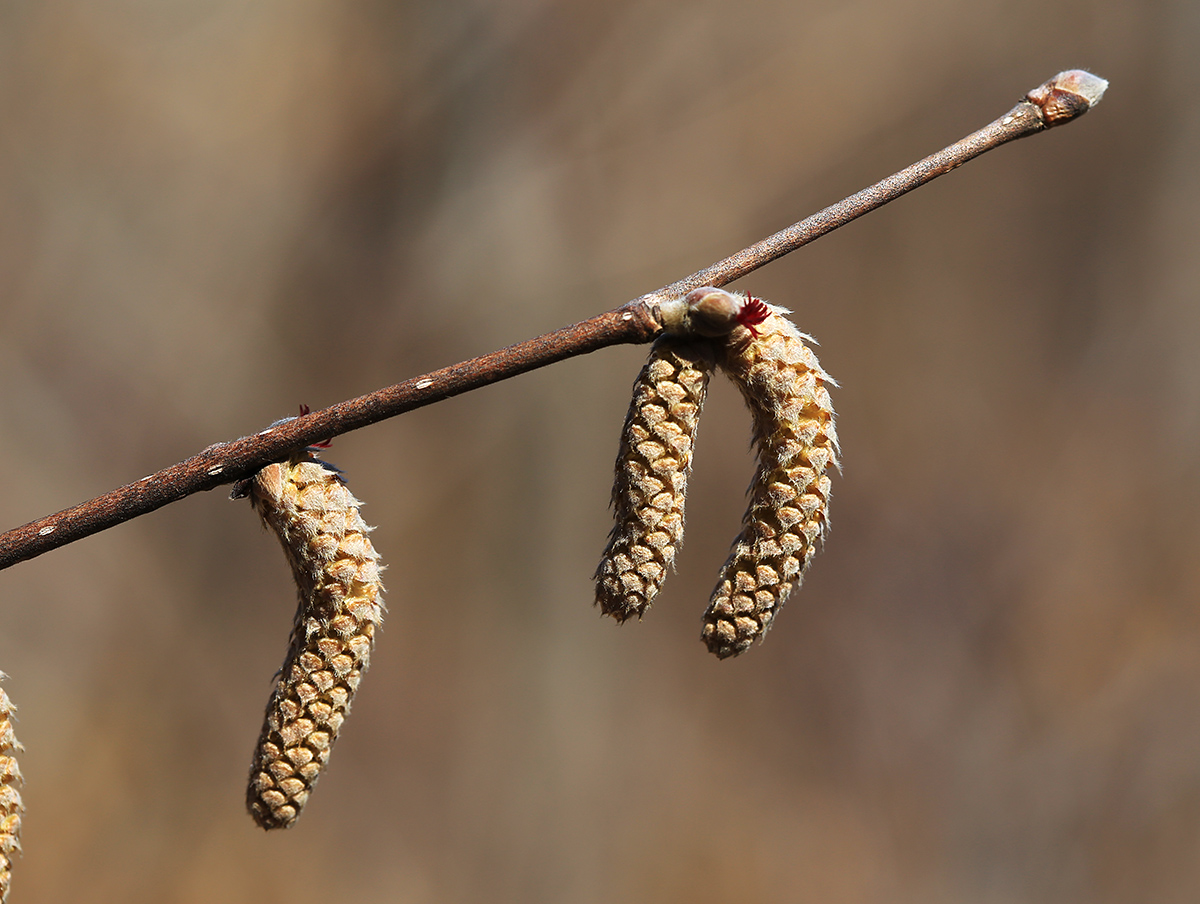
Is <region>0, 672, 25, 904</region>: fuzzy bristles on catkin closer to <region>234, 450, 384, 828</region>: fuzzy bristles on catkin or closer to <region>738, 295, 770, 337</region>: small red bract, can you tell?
<region>234, 450, 384, 828</region>: fuzzy bristles on catkin

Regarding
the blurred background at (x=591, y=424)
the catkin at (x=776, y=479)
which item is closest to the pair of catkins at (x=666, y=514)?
the catkin at (x=776, y=479)

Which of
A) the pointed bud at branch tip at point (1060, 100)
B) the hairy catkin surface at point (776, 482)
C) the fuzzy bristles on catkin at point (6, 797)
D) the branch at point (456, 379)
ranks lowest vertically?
the fuzzy bristles on catkin at point (6, 797)

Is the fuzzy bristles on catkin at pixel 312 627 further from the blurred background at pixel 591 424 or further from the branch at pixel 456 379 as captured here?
the blurred background at pixel 591 424

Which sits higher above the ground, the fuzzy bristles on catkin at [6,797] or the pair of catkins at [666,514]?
the pair of catkins at [666,514]

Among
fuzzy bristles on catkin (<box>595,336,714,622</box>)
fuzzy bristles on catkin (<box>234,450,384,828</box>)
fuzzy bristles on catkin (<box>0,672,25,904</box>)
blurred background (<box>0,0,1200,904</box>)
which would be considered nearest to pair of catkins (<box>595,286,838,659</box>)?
fuzzy bristles on catkin (<box>595,336,714,622</box>)

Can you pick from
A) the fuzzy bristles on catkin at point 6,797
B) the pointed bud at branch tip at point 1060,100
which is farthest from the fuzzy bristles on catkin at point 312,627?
the pointed bud at branch tip at point 1060,100

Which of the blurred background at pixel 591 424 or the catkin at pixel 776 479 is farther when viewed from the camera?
the blurred background at pixel 591 424

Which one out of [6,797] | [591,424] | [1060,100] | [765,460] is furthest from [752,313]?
[591,424]
